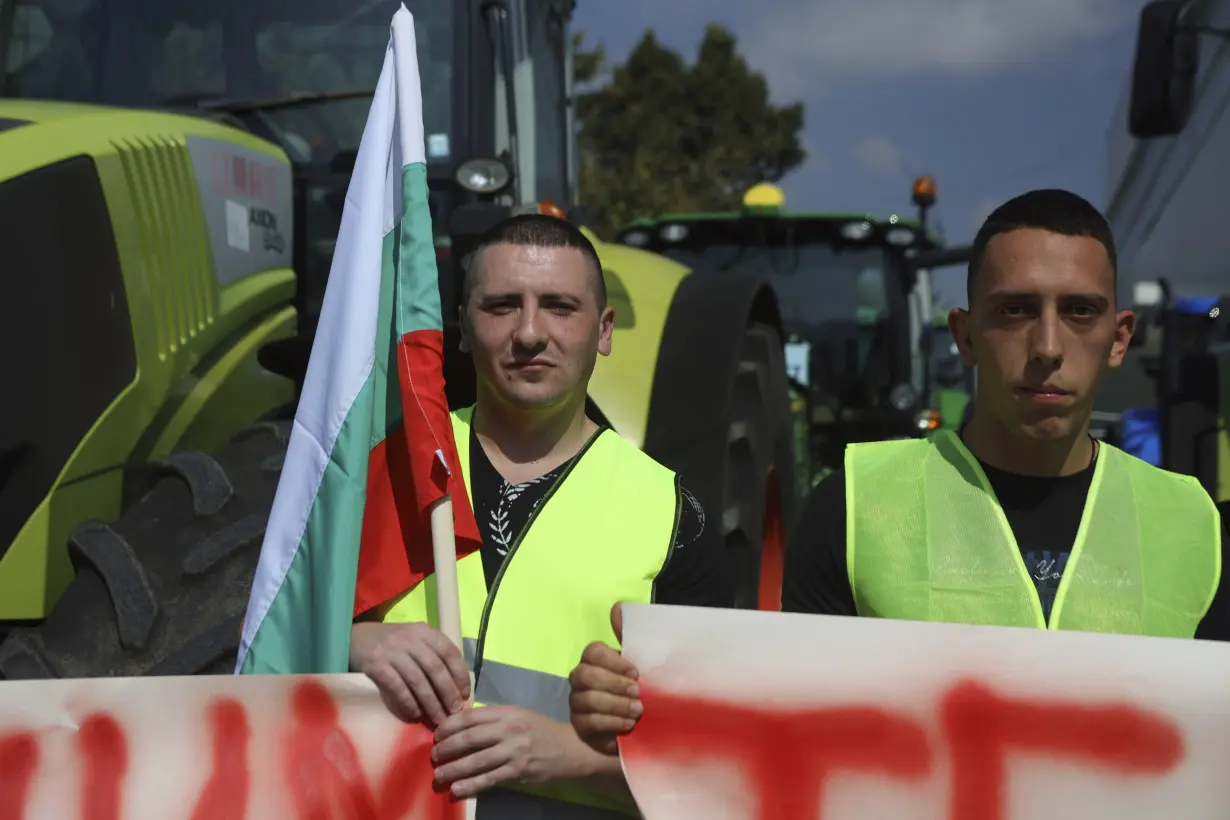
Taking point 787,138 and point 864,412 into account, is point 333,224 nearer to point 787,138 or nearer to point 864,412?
point 864,412

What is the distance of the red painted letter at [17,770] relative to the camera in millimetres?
2059

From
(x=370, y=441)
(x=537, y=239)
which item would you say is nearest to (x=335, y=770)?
(x=370, y=441)

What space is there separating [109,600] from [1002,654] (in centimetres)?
162

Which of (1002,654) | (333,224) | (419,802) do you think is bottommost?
(419,802)

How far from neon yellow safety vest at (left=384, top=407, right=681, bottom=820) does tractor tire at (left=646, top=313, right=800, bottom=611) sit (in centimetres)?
119

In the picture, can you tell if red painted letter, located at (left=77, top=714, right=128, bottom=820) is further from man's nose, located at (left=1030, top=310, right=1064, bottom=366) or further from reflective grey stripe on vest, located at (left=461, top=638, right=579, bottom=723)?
man's nose, located at (left=1030, top=310, right=1064, bottom=366)

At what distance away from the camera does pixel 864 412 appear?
945 centimetres

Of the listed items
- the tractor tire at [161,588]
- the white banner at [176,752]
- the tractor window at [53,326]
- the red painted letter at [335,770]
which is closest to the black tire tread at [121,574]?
the tractor tire at [161,588]

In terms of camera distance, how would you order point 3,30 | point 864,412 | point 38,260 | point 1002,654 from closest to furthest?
point 1002,654 → point 38,260 → point 3,30 → point 864,412

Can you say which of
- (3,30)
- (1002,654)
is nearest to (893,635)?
(1002,654)

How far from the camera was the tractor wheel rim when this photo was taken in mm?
5180

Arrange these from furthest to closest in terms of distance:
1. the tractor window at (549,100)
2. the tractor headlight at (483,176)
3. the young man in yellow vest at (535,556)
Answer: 1. the tractor window at (549,100)
2. the tractor headlight at (483,176)
3. the young man in yellow vest at (535,556)

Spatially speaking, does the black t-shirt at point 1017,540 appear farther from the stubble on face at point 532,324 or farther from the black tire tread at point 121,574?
the black tire tread at point 121,574

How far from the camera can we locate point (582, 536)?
6.85ft
